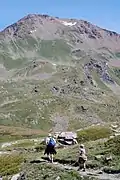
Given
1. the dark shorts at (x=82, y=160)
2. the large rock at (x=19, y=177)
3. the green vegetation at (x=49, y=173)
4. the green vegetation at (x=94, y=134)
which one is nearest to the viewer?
the green vegetation at (x=49, y=173)

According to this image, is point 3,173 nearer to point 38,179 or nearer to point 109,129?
point 38,179

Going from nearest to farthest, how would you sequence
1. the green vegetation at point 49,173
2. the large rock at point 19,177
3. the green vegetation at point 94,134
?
the green vegetation at point 49,173 < the large rock at point 19,177 < the green vegetation at point 94,134

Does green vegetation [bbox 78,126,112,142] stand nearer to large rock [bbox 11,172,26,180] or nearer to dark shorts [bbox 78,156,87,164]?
large rock [bbox 11,172,26,180]

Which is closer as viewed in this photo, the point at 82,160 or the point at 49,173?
the point at 49,173

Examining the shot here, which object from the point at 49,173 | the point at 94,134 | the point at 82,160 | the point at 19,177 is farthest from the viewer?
the point at 94,134

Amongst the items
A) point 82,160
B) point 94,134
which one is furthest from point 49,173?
point 94,134

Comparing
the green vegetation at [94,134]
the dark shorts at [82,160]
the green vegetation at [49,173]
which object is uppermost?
the green vegetation at [94,134]

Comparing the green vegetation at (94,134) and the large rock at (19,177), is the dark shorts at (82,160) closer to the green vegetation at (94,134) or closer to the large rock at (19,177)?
the large rock at (19,177)

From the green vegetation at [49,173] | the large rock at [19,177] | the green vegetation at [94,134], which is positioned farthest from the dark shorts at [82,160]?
the green vegetation at [94,134]

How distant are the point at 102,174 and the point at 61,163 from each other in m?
8.91

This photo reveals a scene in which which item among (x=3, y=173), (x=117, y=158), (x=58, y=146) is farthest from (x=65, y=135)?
(x=117, y=158)

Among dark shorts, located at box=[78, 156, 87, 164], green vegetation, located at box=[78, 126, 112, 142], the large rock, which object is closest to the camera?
the large rock

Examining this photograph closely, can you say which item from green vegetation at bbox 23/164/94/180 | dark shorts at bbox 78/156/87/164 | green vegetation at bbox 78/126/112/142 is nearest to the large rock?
green vegetation at bbox 23/164/94/180

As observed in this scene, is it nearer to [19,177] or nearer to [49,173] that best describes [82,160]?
[49,173]
